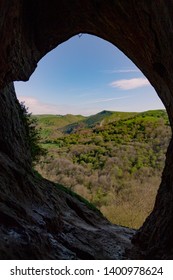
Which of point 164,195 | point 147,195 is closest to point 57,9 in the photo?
point 164,195

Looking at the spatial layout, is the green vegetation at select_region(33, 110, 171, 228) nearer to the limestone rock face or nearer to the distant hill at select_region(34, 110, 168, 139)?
the distant hill at select_region(34, 110, 168, 139)

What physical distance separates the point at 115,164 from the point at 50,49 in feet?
173

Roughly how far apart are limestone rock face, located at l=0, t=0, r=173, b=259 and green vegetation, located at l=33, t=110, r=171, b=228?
17.8 metres

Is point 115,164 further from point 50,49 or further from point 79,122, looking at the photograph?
point 79,122

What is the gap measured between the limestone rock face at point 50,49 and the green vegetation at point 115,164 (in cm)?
1784

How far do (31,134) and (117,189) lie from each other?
3164 centimetres

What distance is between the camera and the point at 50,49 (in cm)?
1138

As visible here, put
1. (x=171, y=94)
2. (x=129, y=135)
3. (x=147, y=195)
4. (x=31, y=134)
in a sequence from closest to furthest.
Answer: (x=171, y=94)
(x=31, y=134)
(x=147, y=195)
(x=129, y=135)

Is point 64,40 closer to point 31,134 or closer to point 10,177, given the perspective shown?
point 10,177

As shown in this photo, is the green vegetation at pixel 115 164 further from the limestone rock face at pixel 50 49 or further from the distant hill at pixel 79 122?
the limestone rock face at pixel 50 49

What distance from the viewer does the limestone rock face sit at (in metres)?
6.78

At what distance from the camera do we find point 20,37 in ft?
27.5

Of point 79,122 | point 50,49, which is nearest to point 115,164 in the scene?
point 50,49

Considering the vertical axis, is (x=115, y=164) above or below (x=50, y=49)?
below
